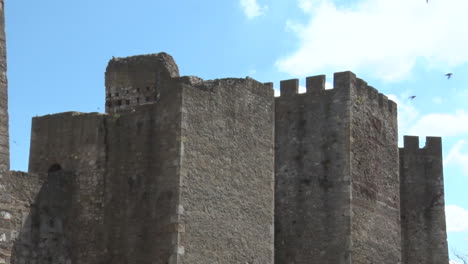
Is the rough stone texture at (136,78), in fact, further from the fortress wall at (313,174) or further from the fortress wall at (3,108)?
the fortress wall at (3,108)

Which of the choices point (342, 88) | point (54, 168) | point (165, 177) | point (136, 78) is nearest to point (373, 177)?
point (342, 88)

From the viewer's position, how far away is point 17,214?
800 inches

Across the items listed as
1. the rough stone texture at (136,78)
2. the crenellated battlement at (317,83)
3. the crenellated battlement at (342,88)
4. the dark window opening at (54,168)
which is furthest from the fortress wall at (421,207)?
the dark window opening at (54,168)

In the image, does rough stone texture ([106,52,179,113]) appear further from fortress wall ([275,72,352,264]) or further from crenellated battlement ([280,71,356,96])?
fortress wall ([275,72,352,264])

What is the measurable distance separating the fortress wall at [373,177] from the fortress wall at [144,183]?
5581 mm

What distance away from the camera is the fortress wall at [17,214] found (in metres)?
19.9

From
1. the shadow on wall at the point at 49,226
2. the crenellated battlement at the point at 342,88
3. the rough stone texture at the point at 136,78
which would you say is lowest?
the shadow on wall at the point at 49,226

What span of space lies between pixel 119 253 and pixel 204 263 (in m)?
1.88

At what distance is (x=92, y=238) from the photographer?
2159cm

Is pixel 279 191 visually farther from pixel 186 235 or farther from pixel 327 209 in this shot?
pixel 186 235

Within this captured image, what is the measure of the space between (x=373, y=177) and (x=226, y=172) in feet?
17.7

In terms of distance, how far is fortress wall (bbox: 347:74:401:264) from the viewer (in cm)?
2481

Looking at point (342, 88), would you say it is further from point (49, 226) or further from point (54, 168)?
point (49, 226)

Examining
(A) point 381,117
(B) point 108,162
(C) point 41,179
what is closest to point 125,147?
(B) point 108,162
